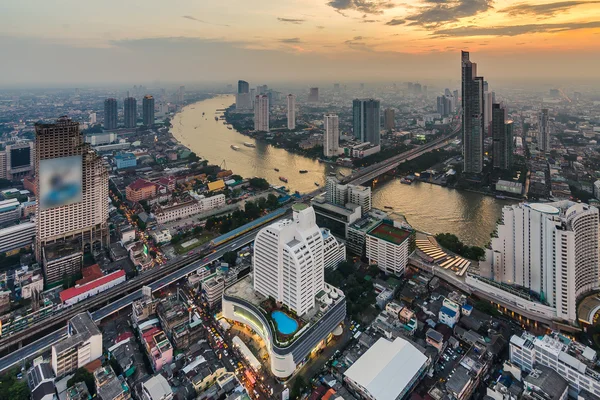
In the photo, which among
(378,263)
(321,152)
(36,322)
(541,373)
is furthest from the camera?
(321,152)

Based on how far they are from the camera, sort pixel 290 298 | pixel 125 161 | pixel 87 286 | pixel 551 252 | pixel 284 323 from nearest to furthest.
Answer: pixel 284 323 → pixel 290 298 → pixel 551 252 → pixel 87 286 → pixel 125 161

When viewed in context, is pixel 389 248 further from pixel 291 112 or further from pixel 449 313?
pixel 291 112

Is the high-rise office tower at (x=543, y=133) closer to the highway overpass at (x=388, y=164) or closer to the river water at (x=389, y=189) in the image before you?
the highway overpass at (x=388, y=164)

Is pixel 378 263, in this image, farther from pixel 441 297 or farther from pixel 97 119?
pixel 97 119

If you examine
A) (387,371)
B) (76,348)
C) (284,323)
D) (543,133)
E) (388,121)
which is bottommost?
(387,371)

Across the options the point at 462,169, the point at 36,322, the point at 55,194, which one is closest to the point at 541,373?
the point at 36,322

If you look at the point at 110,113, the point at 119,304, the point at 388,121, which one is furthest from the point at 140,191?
the point at 388,121

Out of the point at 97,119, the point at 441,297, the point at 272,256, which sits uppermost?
the point at 97,119

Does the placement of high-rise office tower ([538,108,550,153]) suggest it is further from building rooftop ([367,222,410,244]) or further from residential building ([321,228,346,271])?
residential building ([321,228,346,271])

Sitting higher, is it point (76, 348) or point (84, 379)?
point (76, 348)
